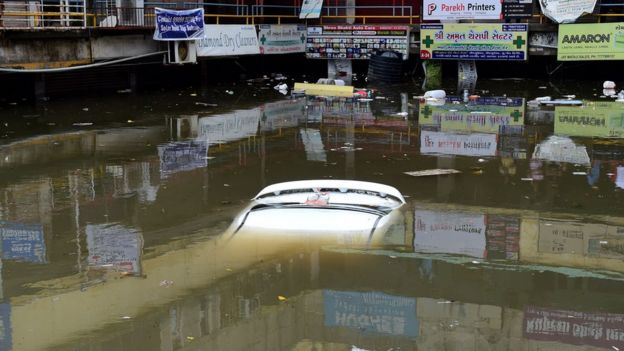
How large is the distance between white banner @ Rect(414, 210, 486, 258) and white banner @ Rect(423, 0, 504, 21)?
58.8ft

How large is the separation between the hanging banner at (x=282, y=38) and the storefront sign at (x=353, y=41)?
361 millimetres

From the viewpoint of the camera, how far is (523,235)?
25.5 ft

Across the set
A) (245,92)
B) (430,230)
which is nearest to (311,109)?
(245,92)

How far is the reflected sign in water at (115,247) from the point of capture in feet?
22.6

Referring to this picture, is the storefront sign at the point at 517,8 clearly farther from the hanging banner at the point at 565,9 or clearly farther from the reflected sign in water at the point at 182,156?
the reflected sign in water at the point at 182,156

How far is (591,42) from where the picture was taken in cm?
2383

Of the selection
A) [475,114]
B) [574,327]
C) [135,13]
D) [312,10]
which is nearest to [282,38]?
[312,10]

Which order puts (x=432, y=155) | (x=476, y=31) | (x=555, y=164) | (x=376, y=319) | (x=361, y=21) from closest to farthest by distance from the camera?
(x=376, y=319)
(x=555, y=164)
(x=432, y=155)
(x=476, y=31)
(x=361, y=21)

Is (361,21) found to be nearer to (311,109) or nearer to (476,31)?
(476,31)

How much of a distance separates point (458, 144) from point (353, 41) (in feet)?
47.2

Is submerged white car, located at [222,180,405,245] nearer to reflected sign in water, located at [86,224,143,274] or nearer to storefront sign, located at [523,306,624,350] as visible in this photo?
reflected sign in water, located at [86,224,143,274]

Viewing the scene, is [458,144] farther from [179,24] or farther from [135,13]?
[135,13]

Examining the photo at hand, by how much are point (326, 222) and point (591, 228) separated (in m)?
2.74

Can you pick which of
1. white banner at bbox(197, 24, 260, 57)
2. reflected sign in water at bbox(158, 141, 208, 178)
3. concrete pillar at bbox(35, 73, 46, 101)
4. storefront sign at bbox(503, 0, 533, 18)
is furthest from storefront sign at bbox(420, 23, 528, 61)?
reflected sign in water at bbox(158, 141, 208, 178)
